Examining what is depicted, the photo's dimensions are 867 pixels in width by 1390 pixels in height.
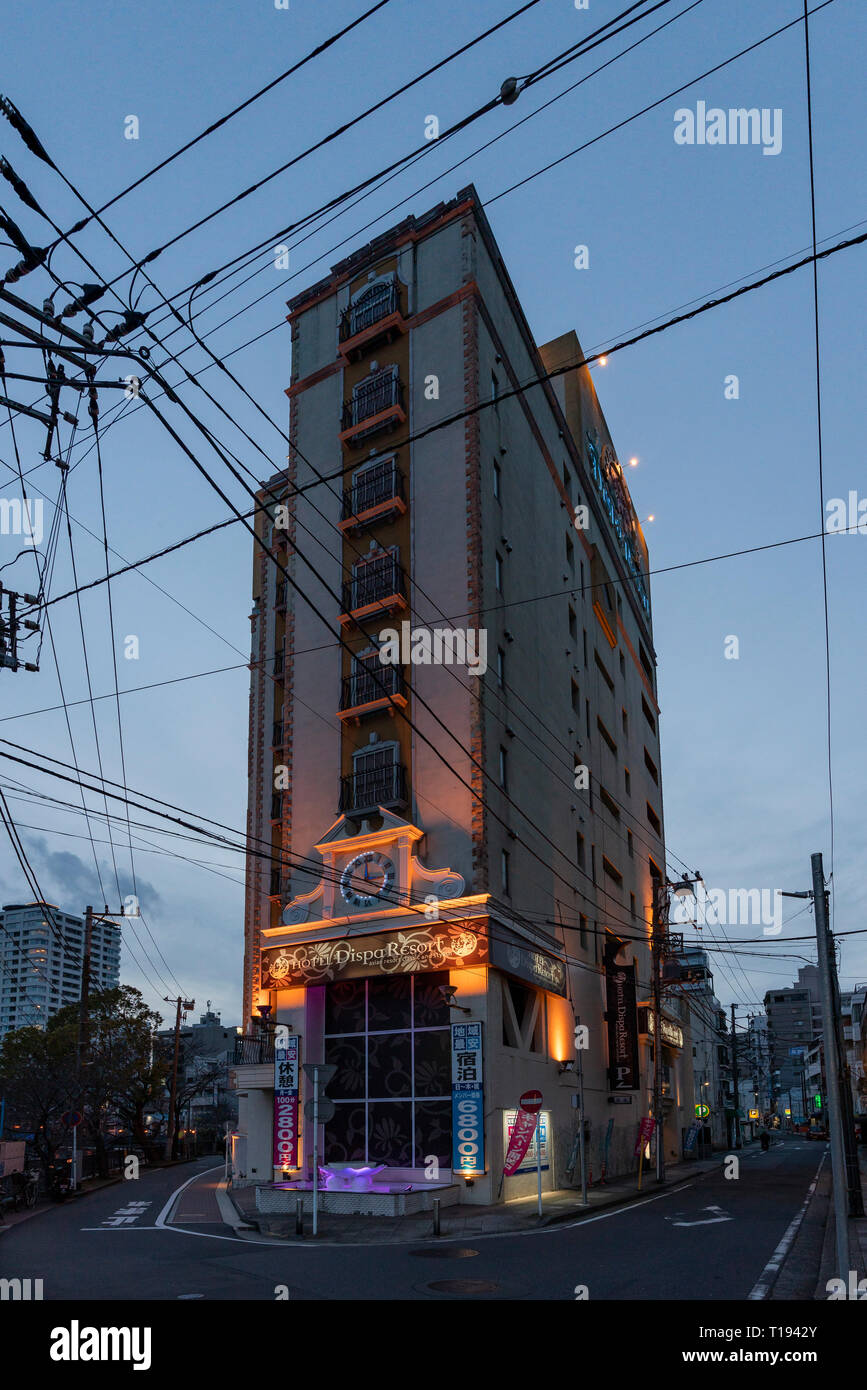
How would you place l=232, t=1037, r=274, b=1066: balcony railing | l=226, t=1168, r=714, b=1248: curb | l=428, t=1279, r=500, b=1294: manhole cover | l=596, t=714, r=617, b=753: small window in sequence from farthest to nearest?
l=596, t=714, r=617, b=753: small window
l=232, t=1037, r=274, b=1066: balcony railing
l=226, t=1168, r=714, b=1248: curb
l=428, t=1279, r=500, b=1294: manhole cover

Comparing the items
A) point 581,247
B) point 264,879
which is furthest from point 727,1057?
point 581,247

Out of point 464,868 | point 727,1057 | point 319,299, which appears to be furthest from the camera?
point 727,1057

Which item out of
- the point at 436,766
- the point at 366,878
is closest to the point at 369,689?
the point at 436,766

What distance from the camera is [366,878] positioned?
105 feet

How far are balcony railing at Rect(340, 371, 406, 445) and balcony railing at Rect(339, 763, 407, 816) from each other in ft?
40.8

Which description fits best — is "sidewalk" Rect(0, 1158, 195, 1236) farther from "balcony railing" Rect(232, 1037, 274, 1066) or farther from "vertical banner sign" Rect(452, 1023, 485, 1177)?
"vertical banner sign" Rect(452, 1023, 485, 1177)

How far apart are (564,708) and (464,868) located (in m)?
14.1

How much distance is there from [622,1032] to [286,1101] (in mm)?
15847

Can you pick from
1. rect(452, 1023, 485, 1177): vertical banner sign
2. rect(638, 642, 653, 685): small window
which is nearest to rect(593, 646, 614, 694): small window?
rect(638, 642, 653, 685): small window

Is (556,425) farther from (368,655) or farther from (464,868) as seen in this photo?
(464,868)

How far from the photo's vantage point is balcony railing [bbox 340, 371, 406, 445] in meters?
36.7

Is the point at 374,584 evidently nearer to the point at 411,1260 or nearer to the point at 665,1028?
the point at 411,1260

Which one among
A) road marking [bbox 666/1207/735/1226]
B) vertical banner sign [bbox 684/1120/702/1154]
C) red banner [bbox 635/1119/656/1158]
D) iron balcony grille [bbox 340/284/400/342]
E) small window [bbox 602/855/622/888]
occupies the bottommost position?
vertical banner sign [bbox 684/1120/702/1154]
